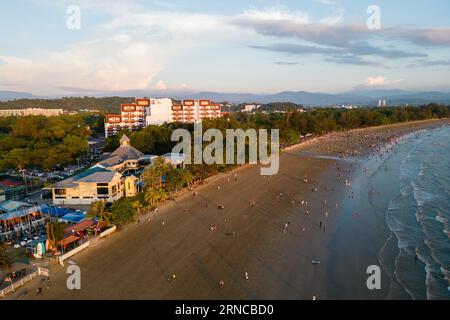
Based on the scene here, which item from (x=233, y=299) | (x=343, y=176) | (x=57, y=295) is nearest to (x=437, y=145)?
(x=343, y=176)

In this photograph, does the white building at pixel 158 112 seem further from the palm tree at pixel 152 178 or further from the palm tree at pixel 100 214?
the palm tree at pixel 100 214

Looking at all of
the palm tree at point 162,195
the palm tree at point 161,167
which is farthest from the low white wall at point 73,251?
the palm tree at point 161,167

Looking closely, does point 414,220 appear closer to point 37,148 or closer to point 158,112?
point 37,148

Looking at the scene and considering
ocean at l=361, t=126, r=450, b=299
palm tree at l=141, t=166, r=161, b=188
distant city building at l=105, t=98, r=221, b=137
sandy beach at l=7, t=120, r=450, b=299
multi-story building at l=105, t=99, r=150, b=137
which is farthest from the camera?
distant city building at l=105, t=98, r=221, b=137

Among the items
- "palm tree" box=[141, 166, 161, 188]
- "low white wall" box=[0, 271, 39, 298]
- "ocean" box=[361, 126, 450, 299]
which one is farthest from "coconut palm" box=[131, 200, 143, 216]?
"ocean" box=[361, 126, 450, 299]

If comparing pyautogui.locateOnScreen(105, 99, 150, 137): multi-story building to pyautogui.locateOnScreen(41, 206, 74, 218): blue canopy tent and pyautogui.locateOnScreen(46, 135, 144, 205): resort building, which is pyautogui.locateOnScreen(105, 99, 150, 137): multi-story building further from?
pyautogui.locateOnScreen(41, 206, 74, 218): blue canopy tent

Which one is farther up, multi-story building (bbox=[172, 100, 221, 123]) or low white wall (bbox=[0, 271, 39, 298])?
multi-story building (bbox=[172, 100, 221, 123])

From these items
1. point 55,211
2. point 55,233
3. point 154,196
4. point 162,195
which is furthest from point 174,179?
point 55,233
